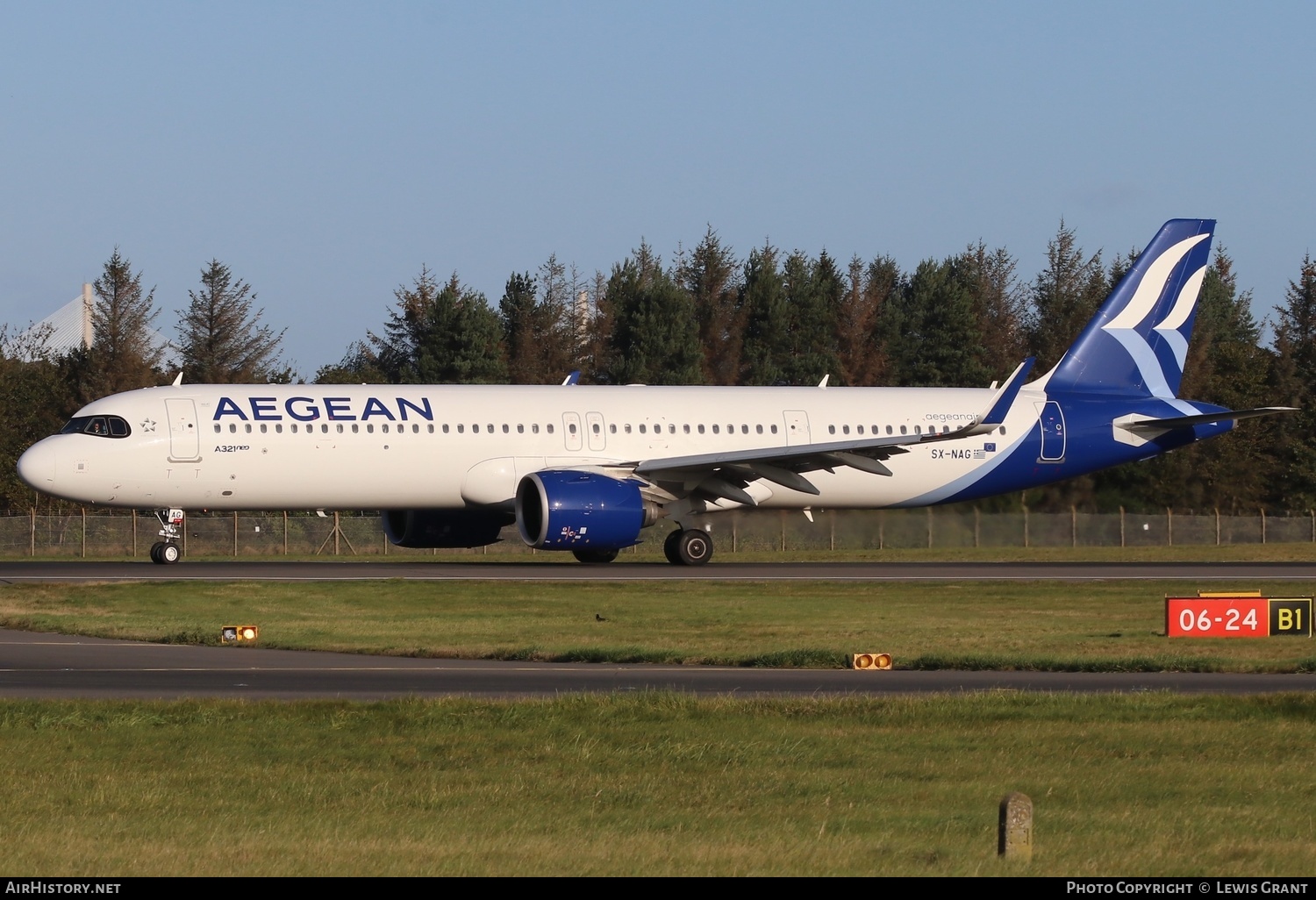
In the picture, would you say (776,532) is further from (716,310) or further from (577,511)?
(716,310)

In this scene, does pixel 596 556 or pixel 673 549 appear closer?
pixel 673 549

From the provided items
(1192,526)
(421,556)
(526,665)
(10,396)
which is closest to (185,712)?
(526,665)

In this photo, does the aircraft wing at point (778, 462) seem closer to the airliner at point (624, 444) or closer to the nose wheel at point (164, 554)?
the airliner at point (624, 444)

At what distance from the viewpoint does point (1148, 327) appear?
45.2 metres

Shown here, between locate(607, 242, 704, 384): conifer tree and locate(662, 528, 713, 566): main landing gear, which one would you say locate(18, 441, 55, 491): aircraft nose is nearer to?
locate(662, 528, 713, 566): main landing gear

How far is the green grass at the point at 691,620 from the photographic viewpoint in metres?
21.9

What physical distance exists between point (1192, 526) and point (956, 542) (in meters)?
11.2

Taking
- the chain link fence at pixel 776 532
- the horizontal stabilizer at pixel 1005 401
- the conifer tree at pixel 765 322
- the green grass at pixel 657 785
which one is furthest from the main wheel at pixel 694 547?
the conifer tree at pixel 765 322

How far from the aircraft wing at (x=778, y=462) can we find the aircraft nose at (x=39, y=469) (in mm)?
12127

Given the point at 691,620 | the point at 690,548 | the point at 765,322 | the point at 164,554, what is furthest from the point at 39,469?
the point at 765,322

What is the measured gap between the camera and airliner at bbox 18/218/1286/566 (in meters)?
36.6

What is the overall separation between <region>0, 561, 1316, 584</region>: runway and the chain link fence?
296 centimetres

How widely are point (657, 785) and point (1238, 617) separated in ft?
49.7

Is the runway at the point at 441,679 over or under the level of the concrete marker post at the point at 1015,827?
under
